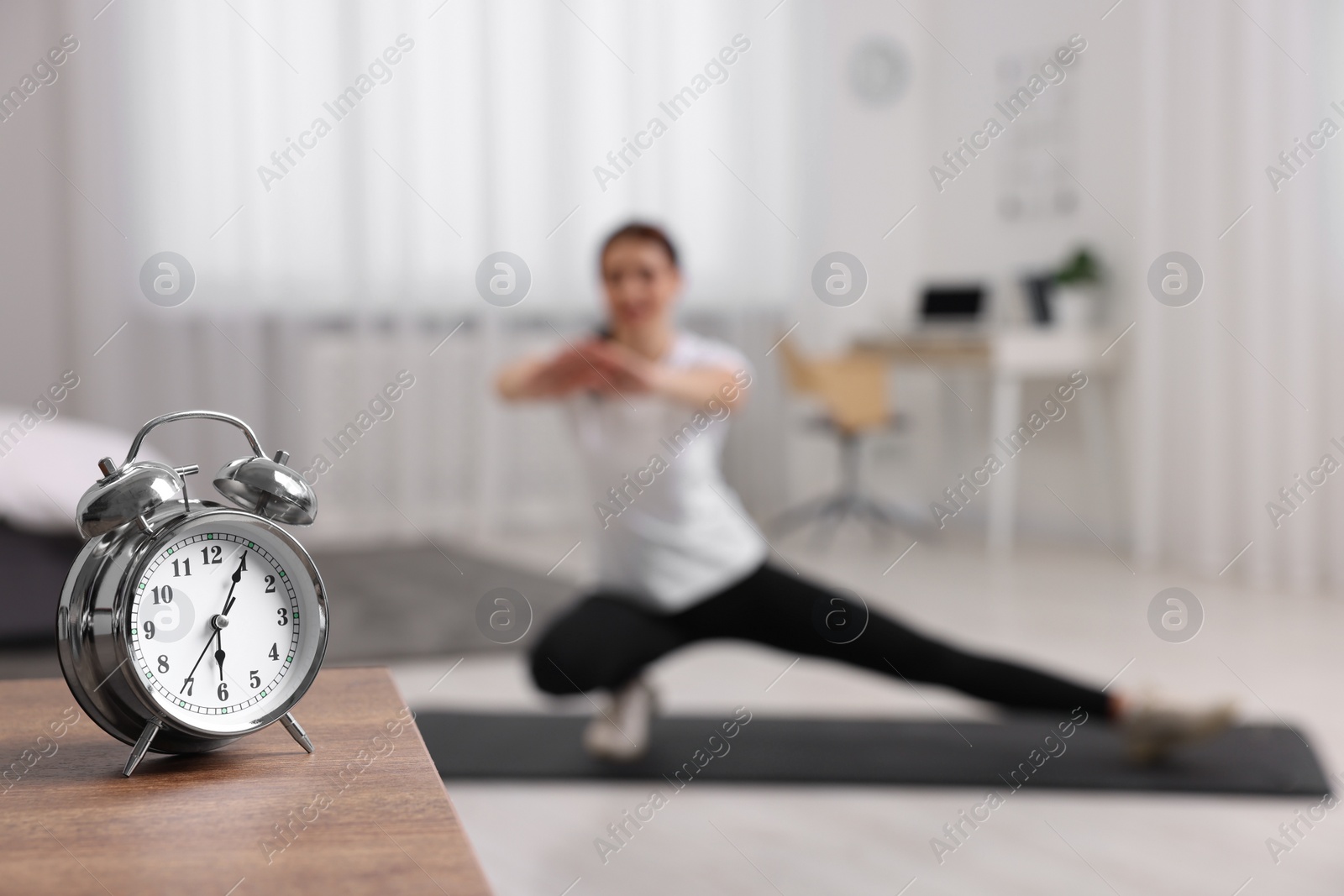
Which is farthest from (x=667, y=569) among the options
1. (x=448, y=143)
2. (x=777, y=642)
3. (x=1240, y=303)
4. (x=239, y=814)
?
(x=448, y=143)

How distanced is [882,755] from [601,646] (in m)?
0.52

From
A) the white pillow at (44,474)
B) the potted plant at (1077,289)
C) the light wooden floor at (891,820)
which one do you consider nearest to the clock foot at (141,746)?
the light wooden floor at (891,820)

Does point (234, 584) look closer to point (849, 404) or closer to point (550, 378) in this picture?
point (550, 378)

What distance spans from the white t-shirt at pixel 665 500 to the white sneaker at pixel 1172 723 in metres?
0.64

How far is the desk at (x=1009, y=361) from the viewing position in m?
4.35

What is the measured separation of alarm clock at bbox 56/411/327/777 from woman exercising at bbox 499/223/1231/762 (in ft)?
4.36

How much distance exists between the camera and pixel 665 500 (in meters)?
2.20

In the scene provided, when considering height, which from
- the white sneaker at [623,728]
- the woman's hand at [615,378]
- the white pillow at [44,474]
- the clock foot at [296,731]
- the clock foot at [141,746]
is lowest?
the white sneaker at [623,728]

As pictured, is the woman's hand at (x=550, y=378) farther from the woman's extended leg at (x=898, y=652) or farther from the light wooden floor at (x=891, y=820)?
the light wooden floor at (x=891, y=820)

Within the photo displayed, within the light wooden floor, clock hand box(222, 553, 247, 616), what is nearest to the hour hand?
clock hand box(222, 553, 247, 616)

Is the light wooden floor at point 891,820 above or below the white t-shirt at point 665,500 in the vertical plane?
below

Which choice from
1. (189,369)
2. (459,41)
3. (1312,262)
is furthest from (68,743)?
(459,41)

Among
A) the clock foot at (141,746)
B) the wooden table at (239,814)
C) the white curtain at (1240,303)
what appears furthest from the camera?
the white curtain at (1240,303)

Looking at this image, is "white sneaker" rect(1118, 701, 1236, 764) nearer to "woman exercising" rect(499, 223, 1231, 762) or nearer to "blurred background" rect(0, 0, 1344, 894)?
"woman exercising" rect(499, 223, 1231, 762)
